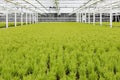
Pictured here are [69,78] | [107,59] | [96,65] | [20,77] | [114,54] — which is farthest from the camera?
[114,54]

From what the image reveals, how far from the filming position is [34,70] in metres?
3.76

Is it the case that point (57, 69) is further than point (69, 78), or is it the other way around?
point (57, 69)

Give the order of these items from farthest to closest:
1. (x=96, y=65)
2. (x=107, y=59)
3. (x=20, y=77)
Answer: (x=107, y=59)
(x=96, y=65)
(x=20, y=77)

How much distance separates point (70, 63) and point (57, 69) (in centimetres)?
42

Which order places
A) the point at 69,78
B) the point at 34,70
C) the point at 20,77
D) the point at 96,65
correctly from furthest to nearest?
1. the point at 96,65
2. the point at 34,70
3. the point at 20,77
4. the point at 69,78

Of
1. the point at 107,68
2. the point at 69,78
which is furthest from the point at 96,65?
the point at 69,78

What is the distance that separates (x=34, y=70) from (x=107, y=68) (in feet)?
3.79

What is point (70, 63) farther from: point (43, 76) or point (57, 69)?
point (43, 76)

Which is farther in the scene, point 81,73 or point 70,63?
point 70,63

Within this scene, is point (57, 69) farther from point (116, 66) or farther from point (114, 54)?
point (114, 54)

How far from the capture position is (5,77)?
11.1ft

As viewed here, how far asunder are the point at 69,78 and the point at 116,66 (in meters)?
1.08

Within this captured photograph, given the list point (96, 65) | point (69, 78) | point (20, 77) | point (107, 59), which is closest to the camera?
point (69, 78)

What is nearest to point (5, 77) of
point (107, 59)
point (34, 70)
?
point (34, 70)
